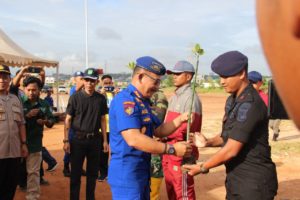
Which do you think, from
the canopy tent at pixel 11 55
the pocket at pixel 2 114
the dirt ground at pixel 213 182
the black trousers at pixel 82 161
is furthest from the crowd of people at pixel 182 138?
the canopy tent at pixel 11 55

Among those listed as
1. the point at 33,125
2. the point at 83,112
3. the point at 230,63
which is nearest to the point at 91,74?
the point at 83,112

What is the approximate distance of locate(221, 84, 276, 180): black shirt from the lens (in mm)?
2654

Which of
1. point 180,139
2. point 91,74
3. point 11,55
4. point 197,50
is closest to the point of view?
point 197,50

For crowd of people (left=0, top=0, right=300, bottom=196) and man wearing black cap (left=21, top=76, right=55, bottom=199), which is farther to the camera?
man wearing black cap (left=21, top=76, right=55, bottom=199)

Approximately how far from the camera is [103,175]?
23.7 ft

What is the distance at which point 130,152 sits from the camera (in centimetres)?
304

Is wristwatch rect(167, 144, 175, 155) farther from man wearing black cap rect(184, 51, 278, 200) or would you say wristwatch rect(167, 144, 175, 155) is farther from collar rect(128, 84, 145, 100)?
collar rect(128, 84, 145, 100)

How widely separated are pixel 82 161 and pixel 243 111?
11.0ft

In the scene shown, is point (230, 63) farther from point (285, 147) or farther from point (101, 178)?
point (285, 147)

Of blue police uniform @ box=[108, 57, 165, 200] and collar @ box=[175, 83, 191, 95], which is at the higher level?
A: collar @ box=[175, 83, 191, 95]

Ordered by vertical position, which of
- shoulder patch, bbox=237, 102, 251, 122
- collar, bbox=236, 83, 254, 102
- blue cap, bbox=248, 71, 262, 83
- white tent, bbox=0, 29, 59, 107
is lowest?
shoulder patch, bbox=237, 102, 251, 122

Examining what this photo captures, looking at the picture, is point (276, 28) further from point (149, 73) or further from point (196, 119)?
point (196, 119)

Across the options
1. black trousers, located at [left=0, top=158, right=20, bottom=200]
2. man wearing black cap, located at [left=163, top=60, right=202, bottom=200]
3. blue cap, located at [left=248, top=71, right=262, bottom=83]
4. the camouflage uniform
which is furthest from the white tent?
man wearing black cap, located at [left=163, top=60, right=202, bottom=200]

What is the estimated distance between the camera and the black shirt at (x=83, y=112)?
18.0ft
